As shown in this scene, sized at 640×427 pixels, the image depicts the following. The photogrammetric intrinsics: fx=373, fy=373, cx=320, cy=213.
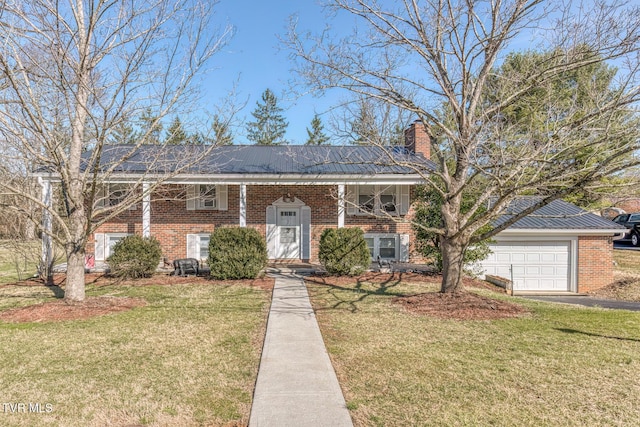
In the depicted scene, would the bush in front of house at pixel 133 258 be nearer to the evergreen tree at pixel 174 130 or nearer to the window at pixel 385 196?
the evergreen tree at pixel 174 130

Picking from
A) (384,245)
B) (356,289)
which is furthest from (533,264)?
(356,289)

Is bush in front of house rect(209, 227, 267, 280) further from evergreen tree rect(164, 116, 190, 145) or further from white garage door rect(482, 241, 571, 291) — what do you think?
white garage door rect(482, 241, 571, 291)

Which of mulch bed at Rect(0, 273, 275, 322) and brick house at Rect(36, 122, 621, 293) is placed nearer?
mulch bed at Rect(0, 273, 275, 322)

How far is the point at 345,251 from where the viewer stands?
34.5 feet

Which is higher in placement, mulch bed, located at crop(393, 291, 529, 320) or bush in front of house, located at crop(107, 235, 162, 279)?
bush in front of house, located at crop(107, 235, 162, 279)

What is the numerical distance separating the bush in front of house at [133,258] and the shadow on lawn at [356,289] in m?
4.47

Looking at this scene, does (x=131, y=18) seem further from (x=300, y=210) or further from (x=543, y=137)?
(x=300, y=210)

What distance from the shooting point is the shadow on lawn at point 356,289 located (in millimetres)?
7672

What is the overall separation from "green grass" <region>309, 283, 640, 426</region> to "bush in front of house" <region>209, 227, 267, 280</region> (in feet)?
12.7

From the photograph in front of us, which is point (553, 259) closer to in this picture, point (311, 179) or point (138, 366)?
point (311, 179)

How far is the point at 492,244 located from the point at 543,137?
7054 millimetres

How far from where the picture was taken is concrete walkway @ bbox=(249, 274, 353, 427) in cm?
319

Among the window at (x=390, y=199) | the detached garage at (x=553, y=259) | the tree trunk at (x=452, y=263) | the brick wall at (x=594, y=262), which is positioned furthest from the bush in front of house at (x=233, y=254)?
the brick wall at (x=594, y=262)

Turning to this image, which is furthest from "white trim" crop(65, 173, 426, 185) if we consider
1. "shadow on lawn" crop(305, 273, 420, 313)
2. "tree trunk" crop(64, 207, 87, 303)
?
"tree trunk" crop(64, 207, 87, 303)
